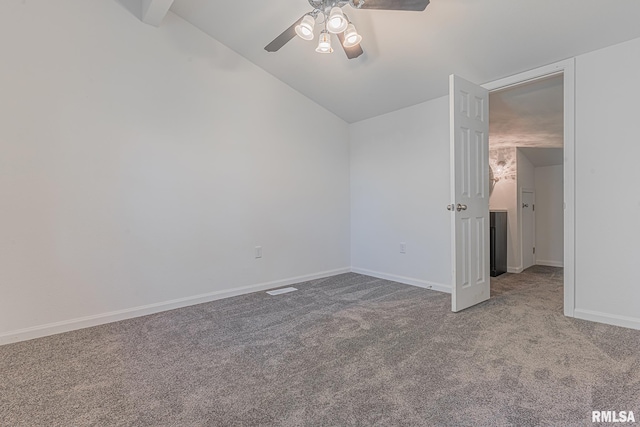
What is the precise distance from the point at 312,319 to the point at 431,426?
4.63 feet

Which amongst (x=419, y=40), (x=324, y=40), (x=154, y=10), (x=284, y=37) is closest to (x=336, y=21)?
(x=324, y=40)

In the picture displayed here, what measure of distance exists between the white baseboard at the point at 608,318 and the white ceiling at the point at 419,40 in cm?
205

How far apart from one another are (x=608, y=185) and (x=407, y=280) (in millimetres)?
2069

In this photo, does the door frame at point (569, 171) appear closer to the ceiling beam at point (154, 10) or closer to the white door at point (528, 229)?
the white door at point (528, 229)

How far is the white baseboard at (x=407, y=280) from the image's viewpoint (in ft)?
11.2

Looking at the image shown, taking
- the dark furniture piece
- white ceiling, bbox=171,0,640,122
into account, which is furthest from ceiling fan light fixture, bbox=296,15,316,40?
the dark furniture piece

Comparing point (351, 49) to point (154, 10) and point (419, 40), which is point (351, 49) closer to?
point (419, 40)

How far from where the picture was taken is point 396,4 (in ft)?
6.26

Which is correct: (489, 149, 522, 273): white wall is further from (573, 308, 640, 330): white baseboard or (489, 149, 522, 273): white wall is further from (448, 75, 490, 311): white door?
(573, 308, 640, 330): white baseboard

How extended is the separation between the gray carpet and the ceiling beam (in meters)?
2.64

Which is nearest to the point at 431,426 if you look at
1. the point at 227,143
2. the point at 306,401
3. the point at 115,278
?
the point at 306,401

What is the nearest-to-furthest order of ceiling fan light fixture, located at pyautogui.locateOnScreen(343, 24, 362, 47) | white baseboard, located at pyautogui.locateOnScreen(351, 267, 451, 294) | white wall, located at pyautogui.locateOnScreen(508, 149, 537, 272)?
1. ceiling fan light fixture, located at pyautogui.locateOnScreen(343, 24, 362, 47)
2. white baseboard, located at pyautogui.locateOnScreen(351, 267, 451, 294)
3. white wall, located at pyautogui.locateOnScreen(508, 149, 537, 272)

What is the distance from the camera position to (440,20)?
2441 millimetres

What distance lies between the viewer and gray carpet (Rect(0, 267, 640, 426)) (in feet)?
4.65
